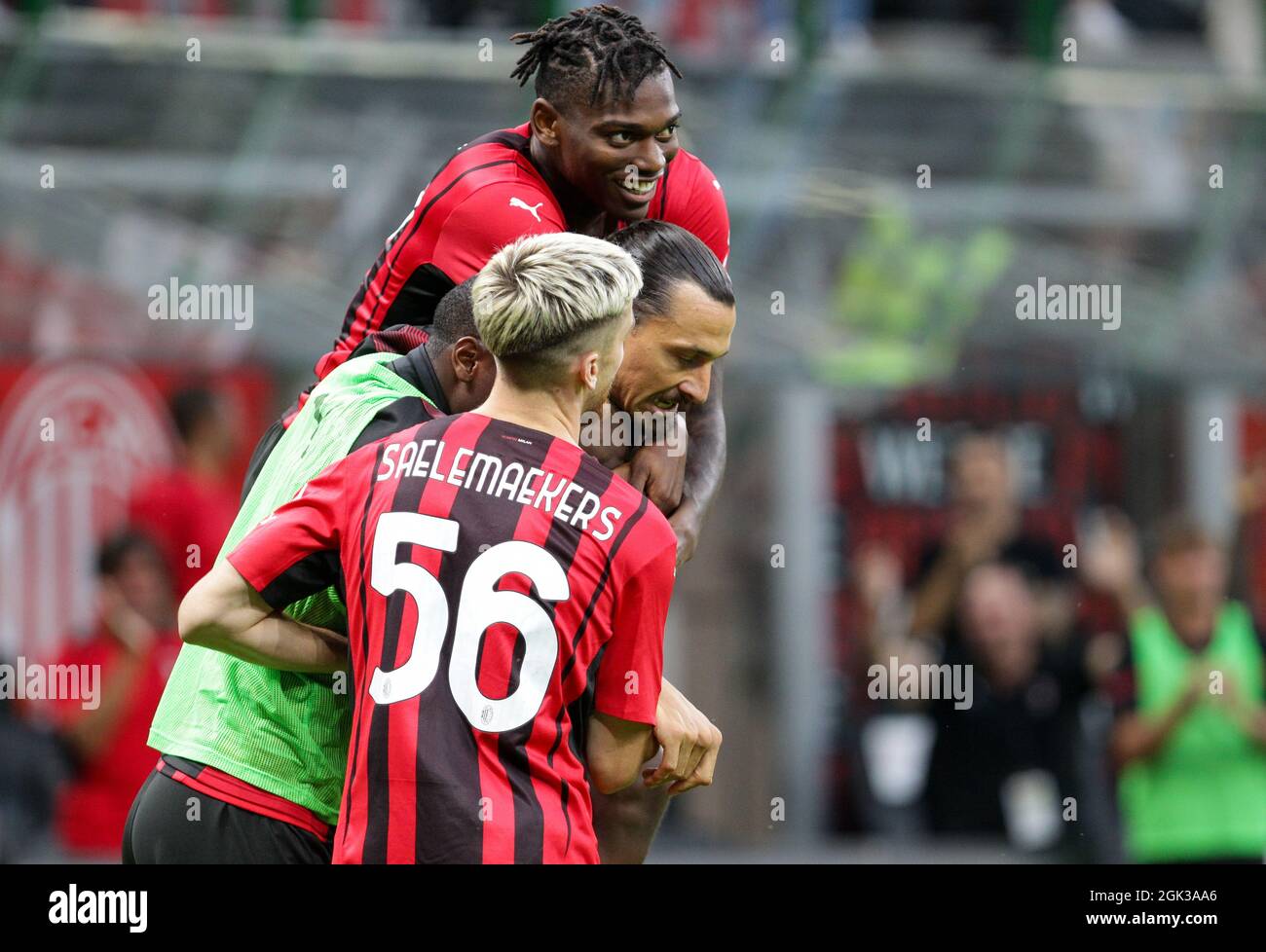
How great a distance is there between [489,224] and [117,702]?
3.93 meters

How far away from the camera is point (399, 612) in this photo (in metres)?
3.09

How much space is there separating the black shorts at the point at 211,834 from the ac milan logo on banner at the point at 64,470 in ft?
14.6

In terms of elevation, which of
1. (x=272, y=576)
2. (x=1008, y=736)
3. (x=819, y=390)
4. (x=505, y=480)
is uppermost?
(x=819, y=390)

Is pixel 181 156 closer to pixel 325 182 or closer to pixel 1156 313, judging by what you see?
pixel 325 182

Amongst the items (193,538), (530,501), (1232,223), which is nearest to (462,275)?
(530,501)

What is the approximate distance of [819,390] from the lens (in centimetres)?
859

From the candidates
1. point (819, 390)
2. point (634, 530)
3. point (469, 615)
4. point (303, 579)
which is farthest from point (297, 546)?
point (819, 390)

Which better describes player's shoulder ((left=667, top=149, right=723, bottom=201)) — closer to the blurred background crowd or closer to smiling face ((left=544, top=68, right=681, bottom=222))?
smiling face ((left=544, top=68, right=681, bottom=222))

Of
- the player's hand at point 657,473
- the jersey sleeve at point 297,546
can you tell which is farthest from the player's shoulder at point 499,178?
the jersey sleeve at point 297,546

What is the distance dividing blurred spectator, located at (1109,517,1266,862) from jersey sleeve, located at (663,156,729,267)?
3231 millimetres

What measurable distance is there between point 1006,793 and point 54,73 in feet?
17.4

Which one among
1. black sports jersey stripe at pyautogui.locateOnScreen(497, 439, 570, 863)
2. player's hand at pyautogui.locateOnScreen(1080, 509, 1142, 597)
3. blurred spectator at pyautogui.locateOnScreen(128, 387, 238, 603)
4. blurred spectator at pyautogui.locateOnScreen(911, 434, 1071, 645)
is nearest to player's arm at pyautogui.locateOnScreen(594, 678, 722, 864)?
black sports jersey stripe at pyautogui.locateOnScreen(497, 439, 570, 863)

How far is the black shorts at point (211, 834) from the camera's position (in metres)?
3.45

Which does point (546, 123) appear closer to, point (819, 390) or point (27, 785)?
point (27, 785)
